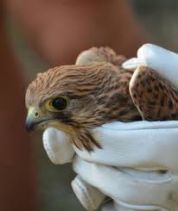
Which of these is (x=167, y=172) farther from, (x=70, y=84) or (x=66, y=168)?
(x=66, y=168)

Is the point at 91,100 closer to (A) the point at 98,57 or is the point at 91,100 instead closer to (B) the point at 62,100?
(B) the point at 62,100

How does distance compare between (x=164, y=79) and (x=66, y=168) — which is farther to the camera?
(x=66, y=168)

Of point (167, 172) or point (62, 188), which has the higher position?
point (167, 172)

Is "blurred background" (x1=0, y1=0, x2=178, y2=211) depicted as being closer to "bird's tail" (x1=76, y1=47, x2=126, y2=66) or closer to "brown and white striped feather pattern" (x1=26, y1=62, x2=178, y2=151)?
"bird's tail" (x1=76, y1=47, x2=126, y2=66)

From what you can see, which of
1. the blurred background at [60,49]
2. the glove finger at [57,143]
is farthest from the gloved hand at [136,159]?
the blurred background at [60,49]

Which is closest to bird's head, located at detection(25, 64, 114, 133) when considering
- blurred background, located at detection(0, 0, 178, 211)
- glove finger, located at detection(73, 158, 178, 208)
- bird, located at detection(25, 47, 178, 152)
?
bird, located at detection(25, 47, 178, 152)

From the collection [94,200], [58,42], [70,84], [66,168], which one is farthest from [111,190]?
[66,168]
